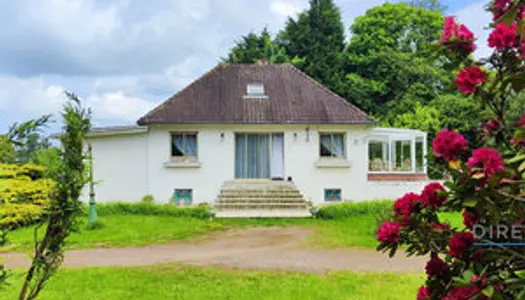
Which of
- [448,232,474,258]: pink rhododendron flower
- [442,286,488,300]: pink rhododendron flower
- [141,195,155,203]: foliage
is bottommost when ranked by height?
[141,195,155,203]: foliage

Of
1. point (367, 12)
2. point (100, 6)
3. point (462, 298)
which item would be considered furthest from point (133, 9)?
point (367, 12)

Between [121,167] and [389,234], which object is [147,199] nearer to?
[121,167]

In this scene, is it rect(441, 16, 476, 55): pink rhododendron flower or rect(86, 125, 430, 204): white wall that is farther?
rect(86, 125, 430, 204): white wall

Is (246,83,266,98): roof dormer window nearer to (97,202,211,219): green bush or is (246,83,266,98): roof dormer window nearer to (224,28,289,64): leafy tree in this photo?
(97,202,211,219): green bush

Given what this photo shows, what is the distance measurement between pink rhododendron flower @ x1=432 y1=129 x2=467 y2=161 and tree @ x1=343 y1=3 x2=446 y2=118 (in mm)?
28345

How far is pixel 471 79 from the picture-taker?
2.29m

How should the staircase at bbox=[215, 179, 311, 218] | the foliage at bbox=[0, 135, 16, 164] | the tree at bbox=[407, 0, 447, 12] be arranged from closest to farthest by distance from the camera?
1. the foliage at bbox=[0, 135, 16, 164]
2. the staircase at bbox=[215, 179, 311, 218]
3. the tree at bbox=[407, 0, 447, 12]

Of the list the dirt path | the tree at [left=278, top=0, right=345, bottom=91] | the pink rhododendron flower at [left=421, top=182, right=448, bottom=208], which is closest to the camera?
the pink rhododendron flower at [left=421, top=182, right=448, bottom=208]

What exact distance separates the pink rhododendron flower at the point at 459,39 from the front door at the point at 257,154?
14624 millimetres

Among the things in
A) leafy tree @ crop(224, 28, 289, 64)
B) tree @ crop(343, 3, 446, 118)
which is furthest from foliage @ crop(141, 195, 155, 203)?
tree @ crop(343, 3, 446, 118)

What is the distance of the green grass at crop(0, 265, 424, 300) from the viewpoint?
571 centimetres

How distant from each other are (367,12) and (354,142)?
20.6 meters

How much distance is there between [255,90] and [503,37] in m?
16.5

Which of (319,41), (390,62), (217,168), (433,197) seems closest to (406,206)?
(433,197)
